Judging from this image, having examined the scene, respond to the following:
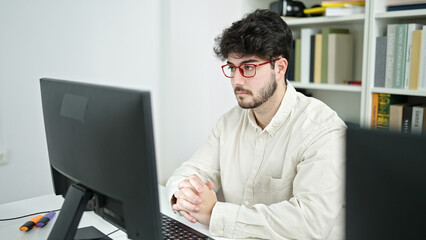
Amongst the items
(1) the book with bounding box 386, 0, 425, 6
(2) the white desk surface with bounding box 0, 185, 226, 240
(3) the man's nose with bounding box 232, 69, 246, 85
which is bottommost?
(2) the white desk surface with bounding box 0, 185, 226, 240

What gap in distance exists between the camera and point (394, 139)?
47 centimetres

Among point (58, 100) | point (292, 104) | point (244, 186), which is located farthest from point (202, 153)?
point (58, 100)

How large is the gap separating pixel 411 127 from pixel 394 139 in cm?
179

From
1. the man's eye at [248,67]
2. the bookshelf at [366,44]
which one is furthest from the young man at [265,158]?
the bookshelf at [366,44]

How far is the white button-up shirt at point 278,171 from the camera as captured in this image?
1245mm

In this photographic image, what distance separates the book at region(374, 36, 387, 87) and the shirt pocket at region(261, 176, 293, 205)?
970 millimetres

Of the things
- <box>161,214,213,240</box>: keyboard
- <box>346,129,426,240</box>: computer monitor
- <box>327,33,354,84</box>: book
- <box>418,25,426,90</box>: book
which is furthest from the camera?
<box>327,33,354,84</box>: book

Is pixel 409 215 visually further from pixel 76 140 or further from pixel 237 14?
pixel 237 14

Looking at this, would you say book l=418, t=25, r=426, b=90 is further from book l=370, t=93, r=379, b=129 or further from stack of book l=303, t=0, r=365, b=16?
stack of book l=303, t=0, r=365, b=16

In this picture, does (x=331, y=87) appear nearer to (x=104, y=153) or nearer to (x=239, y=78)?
(x=239, y=78)

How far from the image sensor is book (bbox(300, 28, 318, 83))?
2.43 metres

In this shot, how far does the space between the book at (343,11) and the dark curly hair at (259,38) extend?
2.33 feet

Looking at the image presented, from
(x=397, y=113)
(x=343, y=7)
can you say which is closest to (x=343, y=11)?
(x=343, y=7)

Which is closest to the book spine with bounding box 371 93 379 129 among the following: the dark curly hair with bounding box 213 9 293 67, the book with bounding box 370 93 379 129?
the book with bounding box 370 93 379 129
